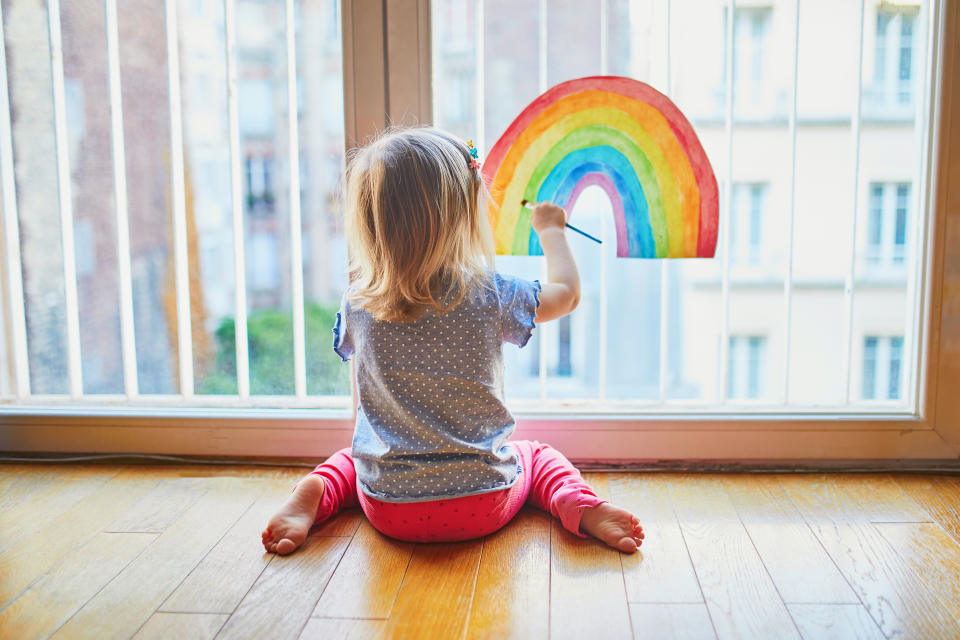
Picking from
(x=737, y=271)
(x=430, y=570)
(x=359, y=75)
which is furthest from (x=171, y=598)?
(x=737, y=271)

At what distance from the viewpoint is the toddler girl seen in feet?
3.73

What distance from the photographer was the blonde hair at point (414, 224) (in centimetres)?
113

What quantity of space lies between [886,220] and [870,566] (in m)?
1.21

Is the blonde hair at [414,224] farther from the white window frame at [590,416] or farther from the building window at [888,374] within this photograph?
the building window at [888,374]

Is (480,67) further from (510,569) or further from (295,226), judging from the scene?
(510,569)

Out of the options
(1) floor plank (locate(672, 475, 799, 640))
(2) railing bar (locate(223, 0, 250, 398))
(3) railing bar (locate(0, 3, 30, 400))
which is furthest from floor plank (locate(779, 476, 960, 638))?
(3) railing bar (locate(0, 3, 30, 400))

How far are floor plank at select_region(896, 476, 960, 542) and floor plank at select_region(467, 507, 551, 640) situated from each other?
0.63 meters

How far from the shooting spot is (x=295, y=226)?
4.99 ft

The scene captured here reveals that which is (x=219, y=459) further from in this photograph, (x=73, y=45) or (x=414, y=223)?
(x=73, y=45)

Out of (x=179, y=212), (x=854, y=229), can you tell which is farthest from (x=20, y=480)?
(x=854, y=229)

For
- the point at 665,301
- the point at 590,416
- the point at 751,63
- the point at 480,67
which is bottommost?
the point at 590,416

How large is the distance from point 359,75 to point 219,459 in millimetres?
798

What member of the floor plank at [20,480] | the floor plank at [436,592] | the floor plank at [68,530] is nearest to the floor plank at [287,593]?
the floor plank at [436,592]

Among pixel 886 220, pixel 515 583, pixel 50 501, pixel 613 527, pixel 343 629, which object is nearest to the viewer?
pixel 343 629
